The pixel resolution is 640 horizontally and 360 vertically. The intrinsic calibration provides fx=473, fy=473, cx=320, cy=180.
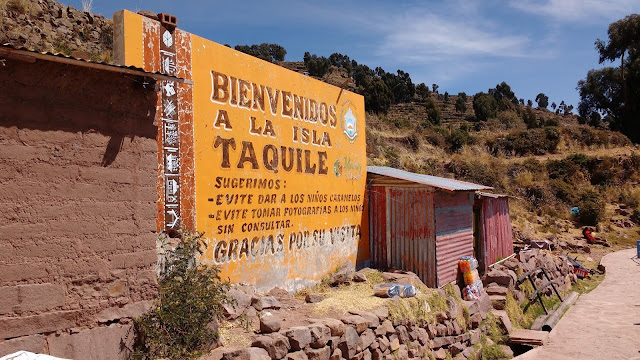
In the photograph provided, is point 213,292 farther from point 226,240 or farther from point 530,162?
point 530,162

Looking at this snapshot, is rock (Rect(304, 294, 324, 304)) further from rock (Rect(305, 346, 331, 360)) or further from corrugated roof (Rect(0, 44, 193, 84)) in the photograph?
corrugated roof (Rect(0, 44, 193, 84))

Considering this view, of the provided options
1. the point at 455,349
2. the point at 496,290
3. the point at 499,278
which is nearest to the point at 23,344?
the point at 455,349

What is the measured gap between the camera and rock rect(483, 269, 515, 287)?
12977 millimetres

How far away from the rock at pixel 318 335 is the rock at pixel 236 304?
44.6 inches

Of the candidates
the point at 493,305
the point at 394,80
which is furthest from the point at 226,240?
the point at 394,80

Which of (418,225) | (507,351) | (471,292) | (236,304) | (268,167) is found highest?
(268,167)

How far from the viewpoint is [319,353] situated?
6789 mm

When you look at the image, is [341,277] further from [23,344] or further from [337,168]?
[23,344]

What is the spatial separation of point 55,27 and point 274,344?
1365 cm

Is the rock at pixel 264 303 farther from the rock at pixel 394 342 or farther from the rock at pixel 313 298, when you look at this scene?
the rock at pixel 394 342

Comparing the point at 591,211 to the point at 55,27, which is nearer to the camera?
the point at 55,27

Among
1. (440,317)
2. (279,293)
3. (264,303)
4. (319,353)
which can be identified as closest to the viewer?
(319,353)

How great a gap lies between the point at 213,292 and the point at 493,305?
8397 millimetres

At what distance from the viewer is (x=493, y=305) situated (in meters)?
12.1
